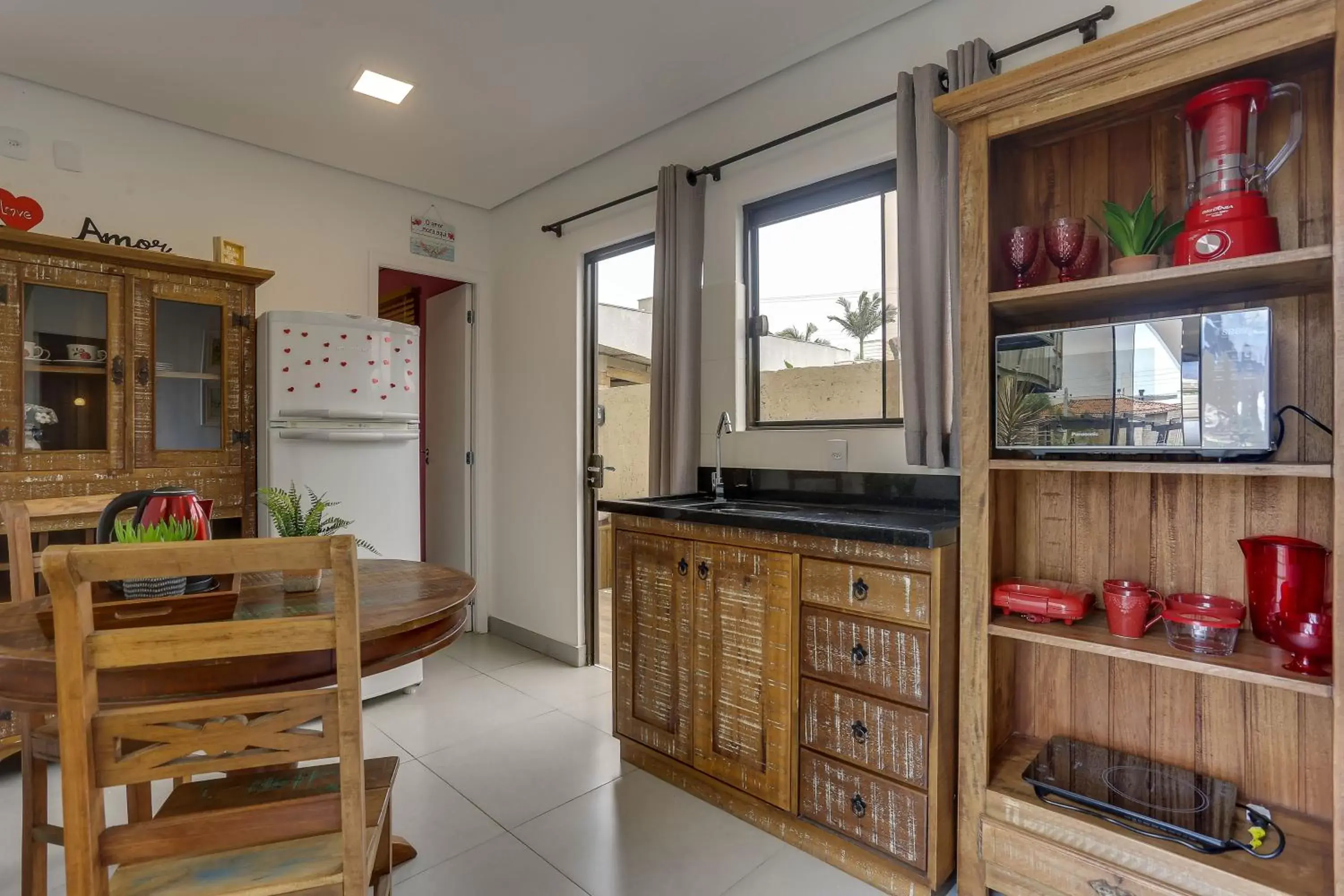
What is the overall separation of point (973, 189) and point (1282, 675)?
127 centimetres

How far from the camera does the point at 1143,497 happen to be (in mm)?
1742

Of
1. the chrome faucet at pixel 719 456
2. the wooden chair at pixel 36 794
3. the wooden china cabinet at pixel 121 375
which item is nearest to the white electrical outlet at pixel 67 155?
the wooden china cabinet at pixel 121 375

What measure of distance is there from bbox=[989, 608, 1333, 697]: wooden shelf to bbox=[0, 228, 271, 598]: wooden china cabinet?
3139mm

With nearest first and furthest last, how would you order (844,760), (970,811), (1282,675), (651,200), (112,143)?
(1282,675)
(970,811)
(844,760)
(112,143)
(651,200)

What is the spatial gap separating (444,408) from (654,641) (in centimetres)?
284

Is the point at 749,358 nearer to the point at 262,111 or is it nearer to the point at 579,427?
the point at 579,427

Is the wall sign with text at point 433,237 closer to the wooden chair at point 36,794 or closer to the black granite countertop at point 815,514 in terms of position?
the black granite countertop at point 815,514

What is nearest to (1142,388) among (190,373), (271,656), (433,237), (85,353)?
(271,656)

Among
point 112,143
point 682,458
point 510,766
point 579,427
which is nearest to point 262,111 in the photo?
point 112,143

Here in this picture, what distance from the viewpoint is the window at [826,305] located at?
249 centimetres

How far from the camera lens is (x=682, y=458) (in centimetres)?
285

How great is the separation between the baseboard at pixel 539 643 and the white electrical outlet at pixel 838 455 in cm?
190

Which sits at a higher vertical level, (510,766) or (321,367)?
(321,367)

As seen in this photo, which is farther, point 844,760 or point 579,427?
point 579,427
